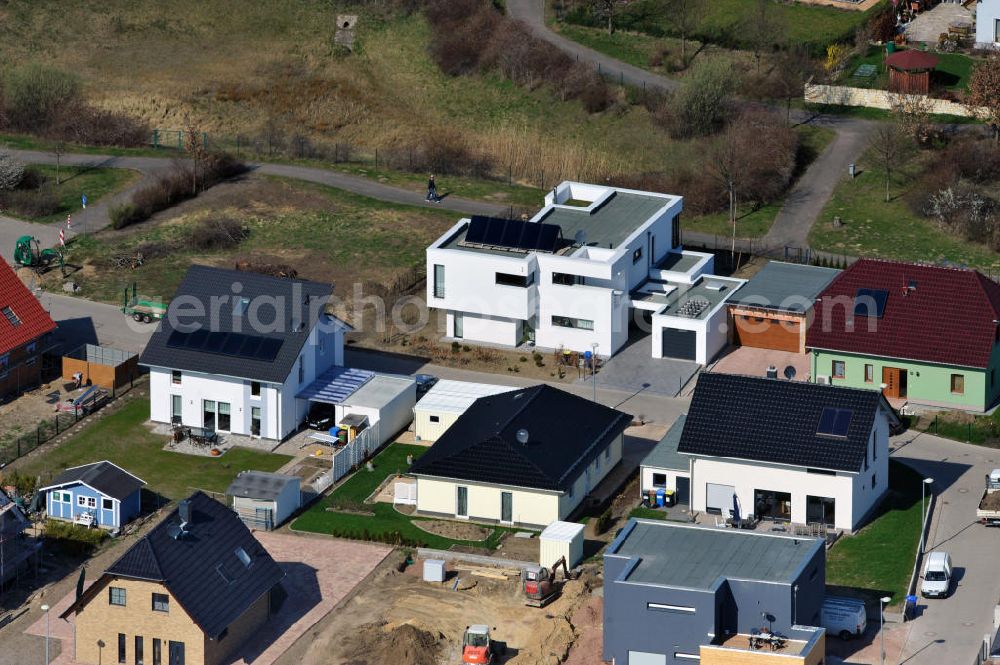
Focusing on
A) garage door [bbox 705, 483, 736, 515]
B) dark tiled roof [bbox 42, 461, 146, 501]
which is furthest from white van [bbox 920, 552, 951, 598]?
dark tiled roof [bbox 42, 461, 146, 501]

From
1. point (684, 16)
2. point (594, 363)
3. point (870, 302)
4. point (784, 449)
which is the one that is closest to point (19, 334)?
point (594, 363)

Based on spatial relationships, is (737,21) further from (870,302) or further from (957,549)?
(957,549)

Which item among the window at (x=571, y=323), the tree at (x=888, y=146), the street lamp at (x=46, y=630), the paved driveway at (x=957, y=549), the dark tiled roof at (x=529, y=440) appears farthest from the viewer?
the tree at (x=888, y=146)

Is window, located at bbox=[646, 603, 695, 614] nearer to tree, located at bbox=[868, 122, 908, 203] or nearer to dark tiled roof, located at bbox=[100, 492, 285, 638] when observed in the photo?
dark tiled roof, located at bbox=[100, 492, 285, 638]

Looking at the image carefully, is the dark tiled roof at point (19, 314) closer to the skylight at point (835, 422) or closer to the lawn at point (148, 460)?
the lawn at point (148, 460)

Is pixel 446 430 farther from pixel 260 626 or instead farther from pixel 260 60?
pixel 260 60

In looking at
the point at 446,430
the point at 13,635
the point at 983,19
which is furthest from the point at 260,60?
the point at 13,635

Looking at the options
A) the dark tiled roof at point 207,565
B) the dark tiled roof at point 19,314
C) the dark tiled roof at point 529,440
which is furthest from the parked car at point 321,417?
the dark tiled roof at point 207,565
